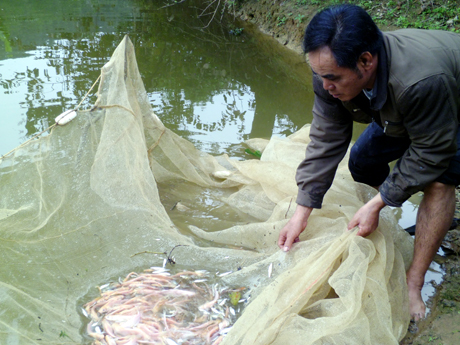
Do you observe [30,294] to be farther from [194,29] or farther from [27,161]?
[194,29]

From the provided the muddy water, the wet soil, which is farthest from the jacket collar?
the muddy water

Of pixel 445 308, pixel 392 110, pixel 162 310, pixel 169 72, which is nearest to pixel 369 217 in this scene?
pixel 392 110

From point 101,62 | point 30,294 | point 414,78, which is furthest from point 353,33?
point 101,62

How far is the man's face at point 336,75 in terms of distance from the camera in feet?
6.28

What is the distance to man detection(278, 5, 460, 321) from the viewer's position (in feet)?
6.30

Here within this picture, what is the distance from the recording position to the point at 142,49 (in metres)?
8.45

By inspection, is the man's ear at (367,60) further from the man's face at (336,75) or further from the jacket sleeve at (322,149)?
the jacket sleeve at (322,149)

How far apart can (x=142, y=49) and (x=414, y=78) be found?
7.22m

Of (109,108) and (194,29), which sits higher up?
(109,108)

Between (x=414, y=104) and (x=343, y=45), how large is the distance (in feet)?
1.54

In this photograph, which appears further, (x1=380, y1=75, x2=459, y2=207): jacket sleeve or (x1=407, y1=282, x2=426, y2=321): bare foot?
(x1=407, y1=282, x2=426, y2=321): bare foot

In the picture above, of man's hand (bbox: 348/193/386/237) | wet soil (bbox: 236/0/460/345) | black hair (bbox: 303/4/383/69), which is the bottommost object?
wet soil (bbox: 236/0/460/345)

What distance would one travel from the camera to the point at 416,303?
238 centimetres

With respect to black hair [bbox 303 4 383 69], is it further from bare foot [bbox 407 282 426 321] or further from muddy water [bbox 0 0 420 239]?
muddy water [bbox 0 0 420 239]
